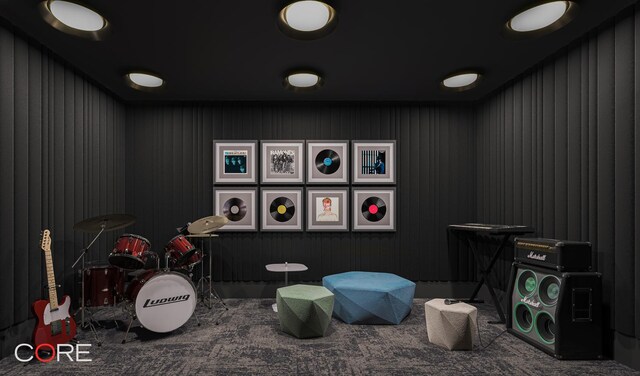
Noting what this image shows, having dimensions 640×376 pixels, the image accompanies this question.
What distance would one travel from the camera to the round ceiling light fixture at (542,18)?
110 inches

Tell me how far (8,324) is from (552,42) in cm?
549

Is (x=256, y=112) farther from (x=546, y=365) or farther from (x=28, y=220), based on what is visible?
(x=546, y=365)

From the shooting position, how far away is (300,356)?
311 cm

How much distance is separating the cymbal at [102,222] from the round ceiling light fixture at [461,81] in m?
3.88

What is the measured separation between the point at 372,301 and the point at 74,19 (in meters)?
3.82

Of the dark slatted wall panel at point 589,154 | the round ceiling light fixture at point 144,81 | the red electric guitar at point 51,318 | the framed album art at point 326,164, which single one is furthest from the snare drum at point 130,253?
the dark slatted wall panel at point 589,154

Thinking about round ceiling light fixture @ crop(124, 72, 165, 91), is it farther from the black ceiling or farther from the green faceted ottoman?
the green faceted ottoman

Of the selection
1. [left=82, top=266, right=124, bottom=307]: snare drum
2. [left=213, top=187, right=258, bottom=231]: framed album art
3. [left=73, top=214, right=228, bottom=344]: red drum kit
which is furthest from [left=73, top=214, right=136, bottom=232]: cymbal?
[left=213, top=187, right=258, bottom=231]: framed album art

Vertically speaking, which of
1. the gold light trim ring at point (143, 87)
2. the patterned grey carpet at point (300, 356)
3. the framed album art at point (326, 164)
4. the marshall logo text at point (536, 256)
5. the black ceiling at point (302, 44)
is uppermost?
the black ceiling at point (302, 44)

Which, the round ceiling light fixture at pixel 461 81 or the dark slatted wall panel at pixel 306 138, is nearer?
the round ceiling light fixture at pixel 461 81

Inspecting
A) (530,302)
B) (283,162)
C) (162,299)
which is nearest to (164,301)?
(162,299)

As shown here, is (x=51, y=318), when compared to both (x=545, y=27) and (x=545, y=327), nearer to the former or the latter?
(x=545, y=327)

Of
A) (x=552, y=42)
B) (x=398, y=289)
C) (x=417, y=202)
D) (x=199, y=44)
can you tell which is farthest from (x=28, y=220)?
(x=552, y=42)

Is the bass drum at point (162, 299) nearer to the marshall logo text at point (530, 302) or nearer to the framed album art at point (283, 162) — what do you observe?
the framed album art at point (283, 162)
